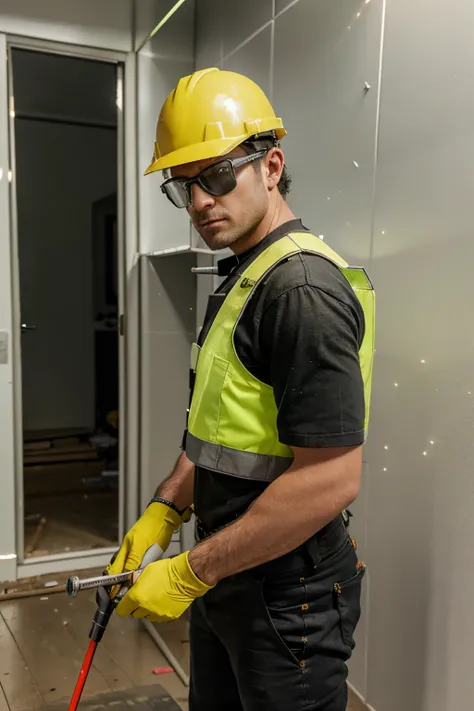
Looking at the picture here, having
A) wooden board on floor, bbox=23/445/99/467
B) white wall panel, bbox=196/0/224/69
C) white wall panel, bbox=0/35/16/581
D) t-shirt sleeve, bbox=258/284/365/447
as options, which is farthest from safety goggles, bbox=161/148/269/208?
wooden board on floor, bbox=23/445/99/467

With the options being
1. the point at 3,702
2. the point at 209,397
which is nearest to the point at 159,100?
the point at 209,397

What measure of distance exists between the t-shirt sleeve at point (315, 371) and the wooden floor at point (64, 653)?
1465 millimetres

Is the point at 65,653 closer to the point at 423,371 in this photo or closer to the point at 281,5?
the point at 423,371

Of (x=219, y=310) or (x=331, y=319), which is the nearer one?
(x=331, y=319)

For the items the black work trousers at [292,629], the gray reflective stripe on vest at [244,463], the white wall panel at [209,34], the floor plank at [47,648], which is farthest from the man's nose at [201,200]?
the floor plank at [47,648]

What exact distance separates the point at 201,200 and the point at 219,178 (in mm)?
51

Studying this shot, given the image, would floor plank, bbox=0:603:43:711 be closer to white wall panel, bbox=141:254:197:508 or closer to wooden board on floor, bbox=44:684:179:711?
wooden board on floor, bbox=44:684:179:711

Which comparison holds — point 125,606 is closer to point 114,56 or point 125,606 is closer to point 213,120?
point 213,120

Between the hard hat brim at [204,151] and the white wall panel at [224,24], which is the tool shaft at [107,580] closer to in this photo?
the hard hat brim at [204,151]

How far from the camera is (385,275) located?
1564 millimetres

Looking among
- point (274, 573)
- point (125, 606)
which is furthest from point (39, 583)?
point (274, 573)

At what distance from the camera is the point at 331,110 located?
68.2 inches

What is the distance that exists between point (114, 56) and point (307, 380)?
7.73 ft

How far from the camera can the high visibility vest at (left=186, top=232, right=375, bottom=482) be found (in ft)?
3.48
